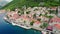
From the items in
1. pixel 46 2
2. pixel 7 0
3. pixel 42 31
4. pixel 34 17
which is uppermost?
pixel 7 0

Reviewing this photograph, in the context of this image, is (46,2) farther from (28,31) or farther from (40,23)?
(28,31)

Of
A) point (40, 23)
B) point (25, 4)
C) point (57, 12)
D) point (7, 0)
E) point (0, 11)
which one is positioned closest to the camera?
point (40, 23)

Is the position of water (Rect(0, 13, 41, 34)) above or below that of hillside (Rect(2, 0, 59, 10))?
below

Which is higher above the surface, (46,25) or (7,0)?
(7,0)

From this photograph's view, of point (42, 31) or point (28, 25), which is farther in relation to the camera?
point (28, 25)

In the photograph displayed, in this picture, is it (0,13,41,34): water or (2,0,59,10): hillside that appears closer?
(0,13,41,34): water

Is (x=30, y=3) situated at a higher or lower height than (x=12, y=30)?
higher

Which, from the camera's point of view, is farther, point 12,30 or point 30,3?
point 30,3

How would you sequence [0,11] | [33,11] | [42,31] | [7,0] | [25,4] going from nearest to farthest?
[42,31], [33,11], [25,4], [0,11], [7,0]

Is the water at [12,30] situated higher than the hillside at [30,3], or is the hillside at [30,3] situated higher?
the hillside at [30,3]

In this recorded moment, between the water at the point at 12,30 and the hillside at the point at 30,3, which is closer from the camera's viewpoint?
the water at the point at 12,30

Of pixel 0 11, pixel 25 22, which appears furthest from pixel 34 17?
pixel 0 11
